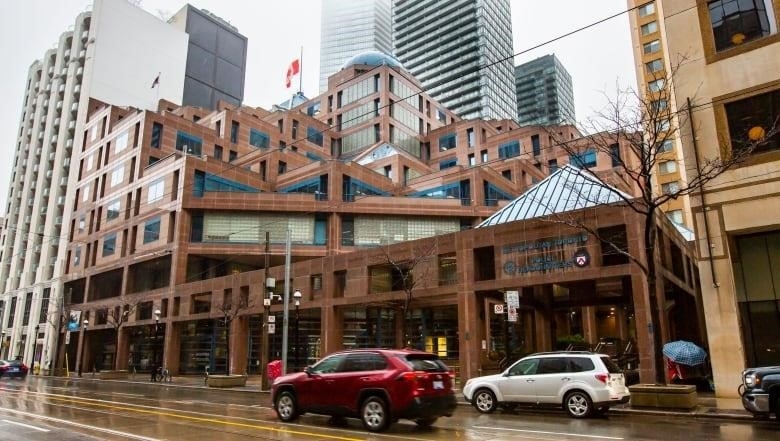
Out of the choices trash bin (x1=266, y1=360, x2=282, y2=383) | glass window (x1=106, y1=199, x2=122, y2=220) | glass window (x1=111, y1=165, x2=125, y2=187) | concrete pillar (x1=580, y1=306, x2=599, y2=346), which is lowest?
trash bin (x1=266, y1=360, x2=282, y2=383)

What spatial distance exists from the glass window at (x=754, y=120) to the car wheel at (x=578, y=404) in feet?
37.5

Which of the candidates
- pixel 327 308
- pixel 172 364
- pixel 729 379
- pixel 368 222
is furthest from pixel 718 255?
pixel 172 364

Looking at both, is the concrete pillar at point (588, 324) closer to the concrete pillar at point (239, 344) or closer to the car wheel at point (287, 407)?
the concrete pillar at point (239, 344)

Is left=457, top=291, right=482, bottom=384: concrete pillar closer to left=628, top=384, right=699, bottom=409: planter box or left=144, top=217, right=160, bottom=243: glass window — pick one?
left=628, top=384, right=699, bottom=409: planter box

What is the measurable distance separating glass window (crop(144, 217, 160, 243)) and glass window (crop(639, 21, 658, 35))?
64.6 metres

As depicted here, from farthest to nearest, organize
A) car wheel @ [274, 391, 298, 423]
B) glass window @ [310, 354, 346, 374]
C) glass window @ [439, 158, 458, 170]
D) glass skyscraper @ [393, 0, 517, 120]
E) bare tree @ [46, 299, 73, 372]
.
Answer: glass skyscraper @ [393, 0, 517, 120] < glass window @ [439, 158, 458, 170] < bare tree @ [46, 299, 73, 372] < car wheel @ [274, 391, 298, 423] < glass window @ [310, 354, 346, 374]

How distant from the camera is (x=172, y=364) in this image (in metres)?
47.2

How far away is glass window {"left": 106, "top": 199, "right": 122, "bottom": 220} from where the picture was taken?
62228 mm

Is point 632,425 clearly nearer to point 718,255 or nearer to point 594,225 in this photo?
point 718,255

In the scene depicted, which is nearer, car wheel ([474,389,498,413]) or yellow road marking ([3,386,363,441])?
yellow road marking ([3,386,363,441])

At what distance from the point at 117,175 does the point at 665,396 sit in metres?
64.0

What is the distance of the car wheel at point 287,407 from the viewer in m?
13.3

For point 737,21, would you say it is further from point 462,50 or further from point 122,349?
point 462,50

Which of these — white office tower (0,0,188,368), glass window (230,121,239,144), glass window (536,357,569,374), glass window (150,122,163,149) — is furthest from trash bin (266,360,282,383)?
glass window (230,121,239,144)
